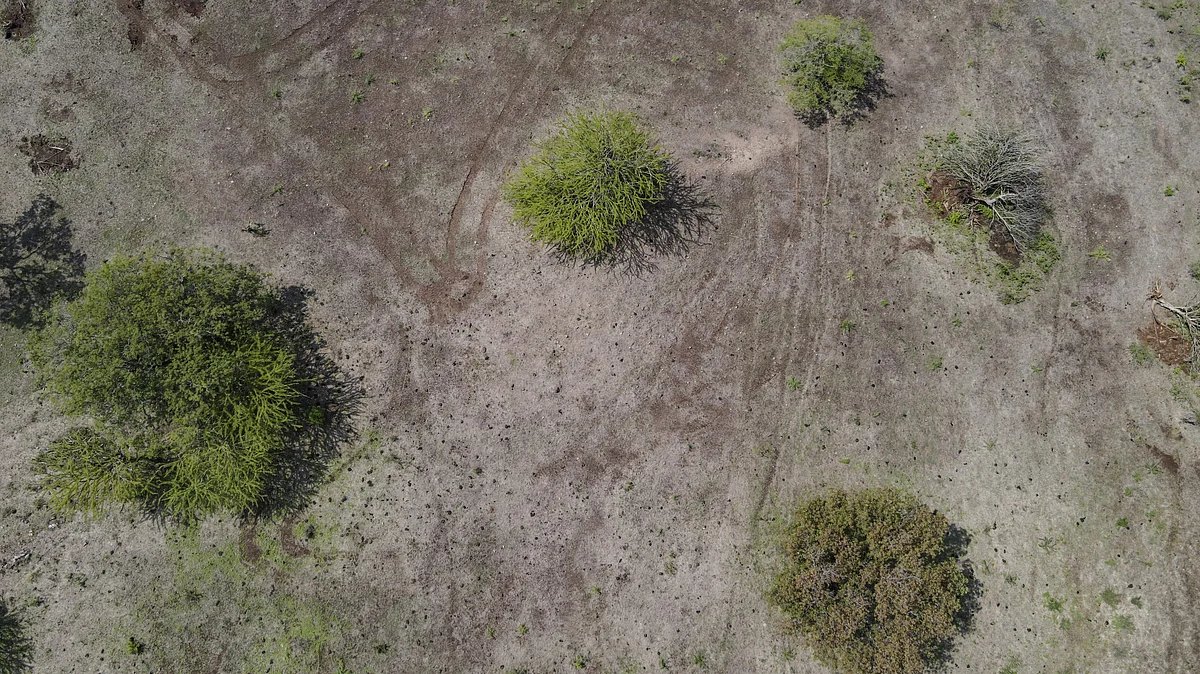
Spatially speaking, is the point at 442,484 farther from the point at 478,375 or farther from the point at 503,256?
the point at 503,256

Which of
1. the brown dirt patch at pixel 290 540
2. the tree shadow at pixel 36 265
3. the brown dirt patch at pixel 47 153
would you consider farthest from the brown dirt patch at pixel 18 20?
the brown dirt patch at pixel 290 540

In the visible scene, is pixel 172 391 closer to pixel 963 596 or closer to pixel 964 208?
pixel 963 596

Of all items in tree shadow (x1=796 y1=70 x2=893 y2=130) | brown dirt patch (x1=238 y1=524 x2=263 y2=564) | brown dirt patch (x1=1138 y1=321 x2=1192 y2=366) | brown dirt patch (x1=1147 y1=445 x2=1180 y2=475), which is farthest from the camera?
tree shadow (x1=796 y1=70 x2=893 y2=130)

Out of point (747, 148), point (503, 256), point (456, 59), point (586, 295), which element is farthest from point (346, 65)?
point (747, 148)

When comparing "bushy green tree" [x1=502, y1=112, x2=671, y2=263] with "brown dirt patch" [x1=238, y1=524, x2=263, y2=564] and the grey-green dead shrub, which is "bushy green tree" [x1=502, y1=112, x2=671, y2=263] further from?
"brown dirt patch" [x1=238, y1=524, x2=263, y2=564]

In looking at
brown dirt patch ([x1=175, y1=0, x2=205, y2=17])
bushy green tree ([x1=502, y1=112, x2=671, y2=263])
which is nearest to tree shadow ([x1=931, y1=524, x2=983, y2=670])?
bushy green tree ([x1=502, y1=112, x2=671, y2=263])

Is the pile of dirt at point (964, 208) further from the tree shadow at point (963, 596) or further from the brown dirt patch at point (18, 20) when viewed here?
the brown dirt patch at point (18, 20)
